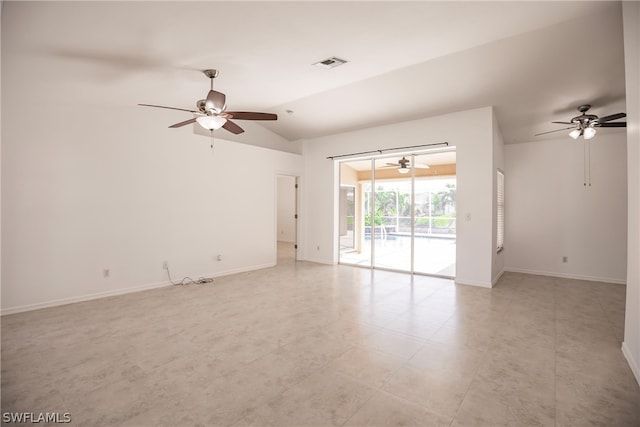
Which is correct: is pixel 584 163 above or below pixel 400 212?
above

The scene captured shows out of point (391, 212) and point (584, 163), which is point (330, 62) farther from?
point (584, 163)

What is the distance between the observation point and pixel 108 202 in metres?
4.42

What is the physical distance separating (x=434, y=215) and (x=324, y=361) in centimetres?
414

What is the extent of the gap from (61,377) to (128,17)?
9.64 ft

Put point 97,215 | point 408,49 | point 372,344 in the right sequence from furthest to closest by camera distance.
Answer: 1. point 97,215
2. point 408,49
3. point 372,344

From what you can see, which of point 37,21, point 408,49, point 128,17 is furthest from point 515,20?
point 37,21

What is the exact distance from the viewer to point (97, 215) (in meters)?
4.32

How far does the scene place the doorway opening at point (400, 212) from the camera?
229 inches

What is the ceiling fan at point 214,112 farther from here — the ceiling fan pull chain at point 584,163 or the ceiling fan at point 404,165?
the ceiling fan pull chain at point 584,163

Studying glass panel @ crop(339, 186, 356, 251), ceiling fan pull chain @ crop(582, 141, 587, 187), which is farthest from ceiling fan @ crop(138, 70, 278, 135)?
ceiling fan pull chain @ crop(582, 141, 587, 187)

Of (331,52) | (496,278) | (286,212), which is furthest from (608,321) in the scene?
(286,212)

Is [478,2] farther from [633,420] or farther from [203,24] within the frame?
[633,420]

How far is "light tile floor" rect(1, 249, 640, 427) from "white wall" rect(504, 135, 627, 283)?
143 centimetres

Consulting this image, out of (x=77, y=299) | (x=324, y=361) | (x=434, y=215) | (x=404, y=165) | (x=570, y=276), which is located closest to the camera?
(x=324, y=361)
